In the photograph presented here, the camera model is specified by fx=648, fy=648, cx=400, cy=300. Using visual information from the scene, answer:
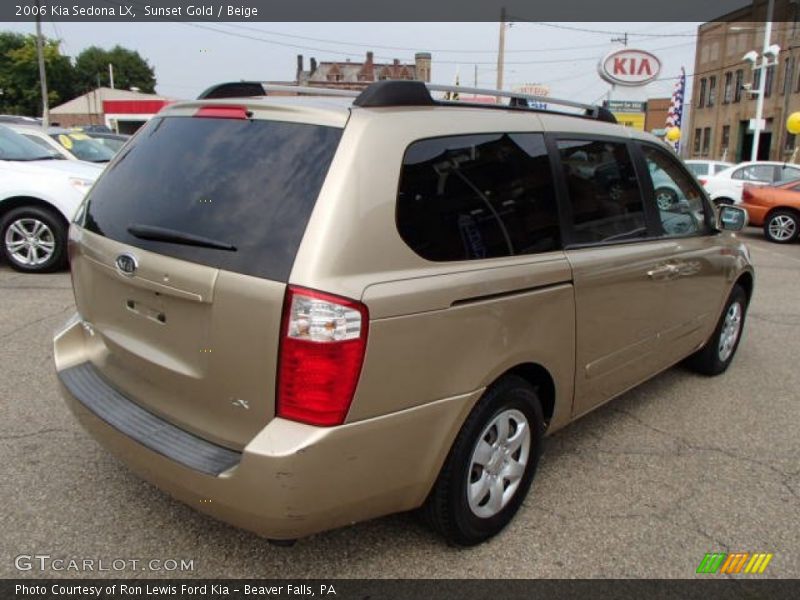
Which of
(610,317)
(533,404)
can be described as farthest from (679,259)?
(533,404)

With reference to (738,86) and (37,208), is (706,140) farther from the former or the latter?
(37,208)

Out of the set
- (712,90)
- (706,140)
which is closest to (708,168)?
(706,140)

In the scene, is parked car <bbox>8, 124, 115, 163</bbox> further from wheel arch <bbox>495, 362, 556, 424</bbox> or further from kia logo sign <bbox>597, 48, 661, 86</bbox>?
kia logo sign <bbox>597, 48, 661, 86</bbox>

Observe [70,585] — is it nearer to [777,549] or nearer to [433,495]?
[433,495]

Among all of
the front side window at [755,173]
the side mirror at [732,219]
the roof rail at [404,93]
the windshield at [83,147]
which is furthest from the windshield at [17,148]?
the front side window at [755,173]

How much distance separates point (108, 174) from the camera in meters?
2.89

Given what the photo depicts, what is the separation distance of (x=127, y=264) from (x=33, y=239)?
571 centimetres

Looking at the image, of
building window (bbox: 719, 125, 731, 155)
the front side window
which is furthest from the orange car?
building window (bbox: 719, 125, 731, 155)

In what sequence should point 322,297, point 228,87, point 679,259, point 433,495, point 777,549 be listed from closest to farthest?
point 322,297, point 433,495, point 777,549, point 228,87, point 679,259

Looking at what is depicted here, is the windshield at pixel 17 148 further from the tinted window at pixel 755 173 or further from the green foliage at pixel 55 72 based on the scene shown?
the green foliage at pixel 55 72

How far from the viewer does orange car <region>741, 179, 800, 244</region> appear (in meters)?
12.9

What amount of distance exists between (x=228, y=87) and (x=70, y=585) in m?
2.20

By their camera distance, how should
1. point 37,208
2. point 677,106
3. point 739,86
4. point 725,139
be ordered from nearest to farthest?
point 37,208 → point 677,106 → point 739,86 → point 725,139

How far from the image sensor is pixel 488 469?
8.69 feet
